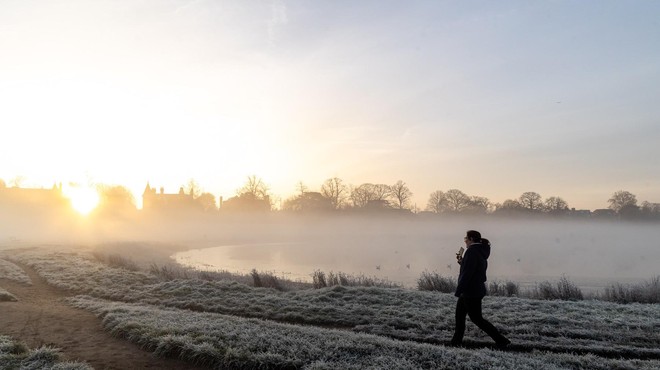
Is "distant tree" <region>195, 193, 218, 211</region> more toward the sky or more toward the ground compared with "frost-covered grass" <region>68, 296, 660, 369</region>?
more toward the sky

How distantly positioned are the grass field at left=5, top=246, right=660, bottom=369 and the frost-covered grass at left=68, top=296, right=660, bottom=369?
20 mm

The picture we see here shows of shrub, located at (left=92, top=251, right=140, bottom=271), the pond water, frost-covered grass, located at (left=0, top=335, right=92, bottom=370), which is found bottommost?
the pond water

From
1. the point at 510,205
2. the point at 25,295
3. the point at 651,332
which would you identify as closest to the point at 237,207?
the point at 510,205

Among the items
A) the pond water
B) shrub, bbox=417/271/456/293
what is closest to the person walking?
shrub, bbox=417/271/456/293

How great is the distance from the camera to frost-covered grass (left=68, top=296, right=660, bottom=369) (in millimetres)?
7215

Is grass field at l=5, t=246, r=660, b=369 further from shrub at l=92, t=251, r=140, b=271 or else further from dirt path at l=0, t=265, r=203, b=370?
shrub at l=92, t=251, r=140, b=271

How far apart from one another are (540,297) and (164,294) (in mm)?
13205

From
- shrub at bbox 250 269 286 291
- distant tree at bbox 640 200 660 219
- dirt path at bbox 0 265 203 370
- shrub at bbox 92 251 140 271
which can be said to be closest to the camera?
dirt path at bbox 0 265 203 370

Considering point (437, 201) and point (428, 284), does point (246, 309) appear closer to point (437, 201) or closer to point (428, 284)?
point (428, 284)

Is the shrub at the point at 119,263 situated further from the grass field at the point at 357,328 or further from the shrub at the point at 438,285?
the shrub at the point at 438,285

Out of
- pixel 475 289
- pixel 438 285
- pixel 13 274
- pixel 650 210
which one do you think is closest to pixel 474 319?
pixel 475 289

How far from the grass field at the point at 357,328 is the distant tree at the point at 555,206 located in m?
99.7

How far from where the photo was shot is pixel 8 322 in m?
10.9

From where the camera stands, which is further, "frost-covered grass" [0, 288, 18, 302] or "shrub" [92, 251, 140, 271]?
"shrub" [92, 251, 140, 271]
